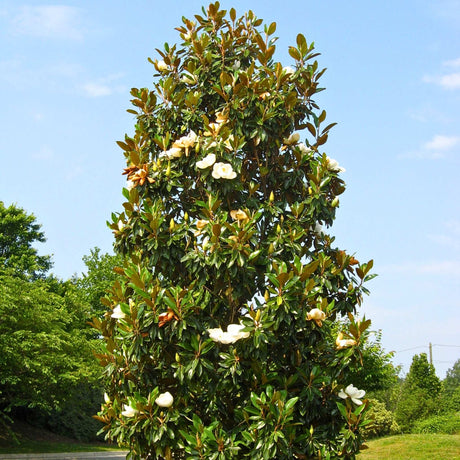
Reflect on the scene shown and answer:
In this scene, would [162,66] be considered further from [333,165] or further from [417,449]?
[417,449]

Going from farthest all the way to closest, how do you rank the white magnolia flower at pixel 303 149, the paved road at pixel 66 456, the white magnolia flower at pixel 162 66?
the paved road at pixel 66 456
the white magnolia flower at pixel 162 66
the white magnolia flower at pixel 303 149

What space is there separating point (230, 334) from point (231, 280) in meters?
0.59

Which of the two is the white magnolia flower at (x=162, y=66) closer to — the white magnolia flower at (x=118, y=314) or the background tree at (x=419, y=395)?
the white magnolia flower at (x=118, y=314)

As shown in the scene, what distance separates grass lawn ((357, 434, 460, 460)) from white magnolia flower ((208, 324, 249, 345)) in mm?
10287

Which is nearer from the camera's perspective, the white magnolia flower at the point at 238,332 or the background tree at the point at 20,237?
the white magnolia flower at the point at 238,332

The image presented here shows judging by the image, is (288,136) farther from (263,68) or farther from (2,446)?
(2,446)

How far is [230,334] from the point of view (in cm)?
507

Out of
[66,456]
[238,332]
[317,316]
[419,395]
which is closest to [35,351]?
[66,456]

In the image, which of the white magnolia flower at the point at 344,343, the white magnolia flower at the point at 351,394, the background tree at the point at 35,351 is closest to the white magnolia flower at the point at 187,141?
the white magnolia flower at the point at 344,343

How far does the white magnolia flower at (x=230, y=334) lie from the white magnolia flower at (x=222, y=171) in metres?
1.52

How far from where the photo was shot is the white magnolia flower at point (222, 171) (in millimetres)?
5605

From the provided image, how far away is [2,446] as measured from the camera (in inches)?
949

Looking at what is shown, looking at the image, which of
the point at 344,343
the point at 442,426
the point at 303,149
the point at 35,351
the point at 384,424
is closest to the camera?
the point at 344,343

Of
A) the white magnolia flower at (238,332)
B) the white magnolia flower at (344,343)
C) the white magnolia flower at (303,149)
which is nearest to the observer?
the white magnolia flower at (238,332)
